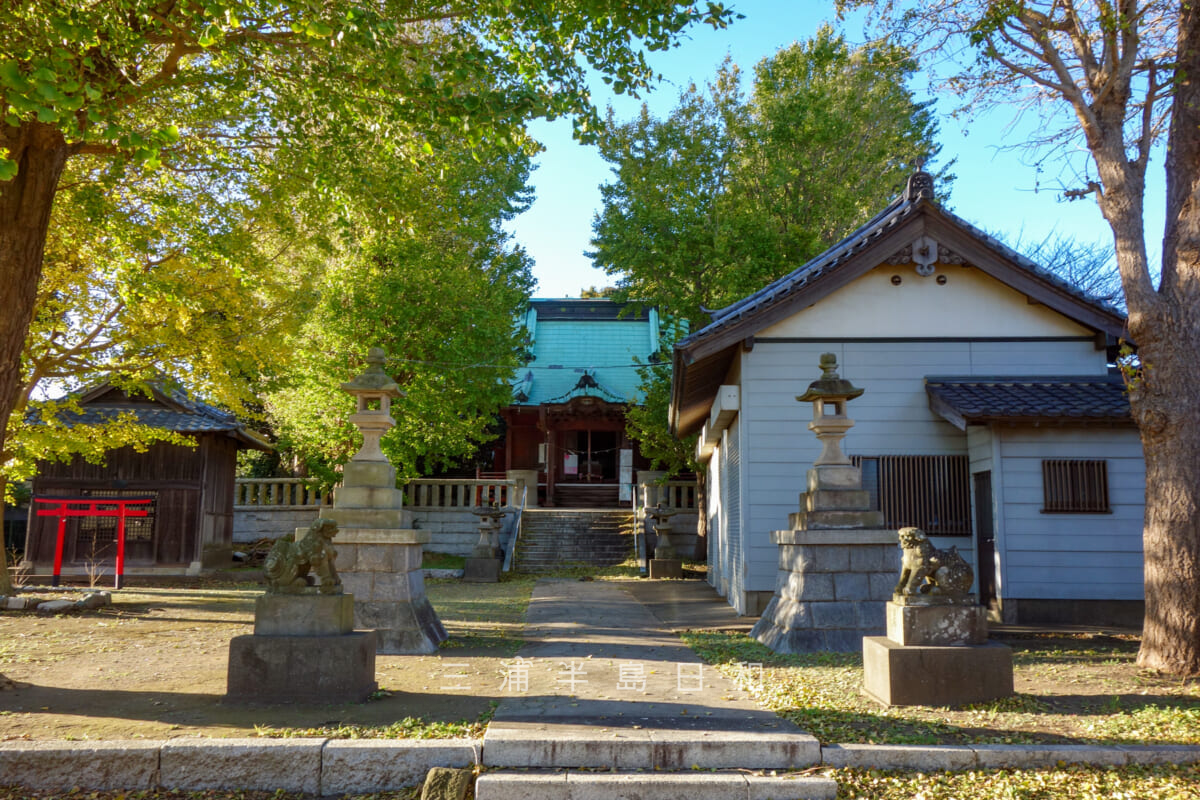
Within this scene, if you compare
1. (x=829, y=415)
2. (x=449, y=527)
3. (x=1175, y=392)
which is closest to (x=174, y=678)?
(x=829, y=415)

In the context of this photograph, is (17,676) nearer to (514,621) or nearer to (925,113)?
(514,621)

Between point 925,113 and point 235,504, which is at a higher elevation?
point 925,113

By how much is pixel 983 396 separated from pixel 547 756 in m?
9.57

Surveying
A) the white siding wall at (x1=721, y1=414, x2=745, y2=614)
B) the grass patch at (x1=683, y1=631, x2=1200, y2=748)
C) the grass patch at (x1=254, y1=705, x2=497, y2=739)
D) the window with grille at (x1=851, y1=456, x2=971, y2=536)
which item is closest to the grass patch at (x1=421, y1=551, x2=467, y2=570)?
the white siding wall at (x1=721, y1=414, x2=745, y2=614)

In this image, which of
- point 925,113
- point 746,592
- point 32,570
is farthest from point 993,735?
point 925,113

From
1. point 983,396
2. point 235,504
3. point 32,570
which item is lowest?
point 32,570

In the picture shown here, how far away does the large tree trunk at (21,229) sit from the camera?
21.6ft

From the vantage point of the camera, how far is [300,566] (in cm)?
657

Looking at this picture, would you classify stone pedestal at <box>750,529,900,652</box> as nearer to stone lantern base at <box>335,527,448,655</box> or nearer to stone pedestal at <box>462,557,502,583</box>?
stone lantern base at <box>335,527,448,655</box>

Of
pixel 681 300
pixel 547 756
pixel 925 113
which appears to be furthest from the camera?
pixel 925 113

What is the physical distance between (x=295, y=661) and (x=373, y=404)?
13.9 ft

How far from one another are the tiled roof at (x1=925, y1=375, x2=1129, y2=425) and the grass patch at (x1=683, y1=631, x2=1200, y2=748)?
12.1 feet

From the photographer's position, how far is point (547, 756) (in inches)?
198

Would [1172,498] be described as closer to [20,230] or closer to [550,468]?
[20,230]
